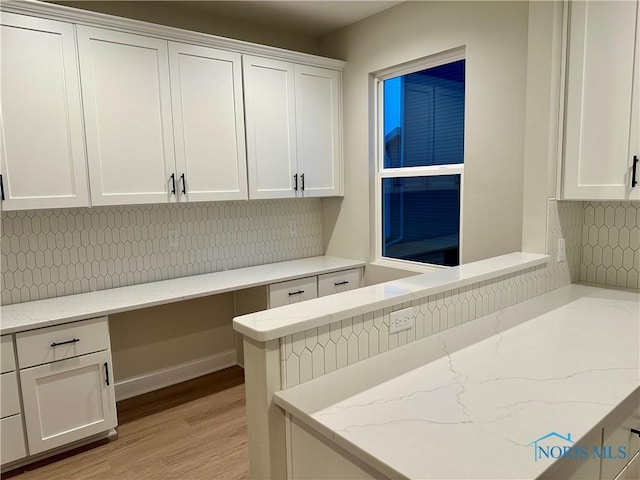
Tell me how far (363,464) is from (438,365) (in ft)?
1.67

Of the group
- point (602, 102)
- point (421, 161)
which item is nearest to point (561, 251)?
point (602, 102)

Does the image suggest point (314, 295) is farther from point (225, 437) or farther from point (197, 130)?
point (197, 130)

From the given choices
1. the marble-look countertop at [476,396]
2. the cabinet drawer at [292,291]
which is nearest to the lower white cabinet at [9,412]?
the cabinet drawer at [292,291]

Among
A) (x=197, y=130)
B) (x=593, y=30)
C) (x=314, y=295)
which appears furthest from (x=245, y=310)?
(x=593, y=30)

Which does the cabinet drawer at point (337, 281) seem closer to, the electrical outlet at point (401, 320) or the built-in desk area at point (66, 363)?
the built-in desk area at point (66, 363)

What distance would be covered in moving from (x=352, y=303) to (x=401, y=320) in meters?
0.24

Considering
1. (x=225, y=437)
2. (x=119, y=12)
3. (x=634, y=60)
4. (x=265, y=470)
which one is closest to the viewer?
(x=265, y=470)

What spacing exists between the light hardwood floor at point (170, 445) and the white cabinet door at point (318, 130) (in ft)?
5.59

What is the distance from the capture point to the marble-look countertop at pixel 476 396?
3.34 feet

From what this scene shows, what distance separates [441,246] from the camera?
3320mm

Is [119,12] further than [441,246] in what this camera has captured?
No

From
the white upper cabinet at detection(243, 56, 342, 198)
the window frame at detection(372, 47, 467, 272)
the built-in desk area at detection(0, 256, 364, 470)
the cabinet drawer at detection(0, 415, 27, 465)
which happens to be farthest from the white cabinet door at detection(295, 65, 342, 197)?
the cabinet drawer at detection(0, 415, 27, 465)

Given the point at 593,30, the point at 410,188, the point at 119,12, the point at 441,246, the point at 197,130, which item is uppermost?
the point at 119,12

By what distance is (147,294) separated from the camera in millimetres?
2801
